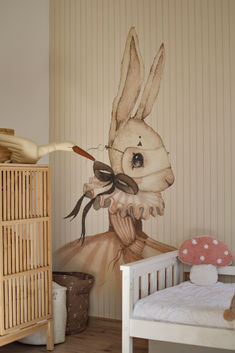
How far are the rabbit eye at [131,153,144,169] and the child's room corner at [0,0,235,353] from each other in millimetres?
16

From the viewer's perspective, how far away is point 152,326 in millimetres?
2559

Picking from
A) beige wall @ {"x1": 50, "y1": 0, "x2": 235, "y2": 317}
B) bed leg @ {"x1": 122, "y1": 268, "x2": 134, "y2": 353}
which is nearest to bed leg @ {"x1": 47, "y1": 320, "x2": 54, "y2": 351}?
beige wall @ {"x1": 50, "y1": 0, "x2": 235, "y2": 317}

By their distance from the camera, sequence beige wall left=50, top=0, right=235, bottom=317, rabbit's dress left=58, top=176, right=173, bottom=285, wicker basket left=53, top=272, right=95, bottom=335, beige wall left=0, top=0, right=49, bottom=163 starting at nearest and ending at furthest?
beige wall left=50, top=0, right=235, bottom=317, wicker basket left=53, top=272, right=95, bottom=335, rabbit's dress left=58, top=176, right=173, bottom=285, beige wall left=0, top=0, right=49, bottom=163

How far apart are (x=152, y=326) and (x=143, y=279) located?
0.36 meters

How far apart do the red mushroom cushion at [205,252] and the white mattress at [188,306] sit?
0.86 ft

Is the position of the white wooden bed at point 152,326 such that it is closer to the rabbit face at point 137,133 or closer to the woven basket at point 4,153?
the rabbit face at point 137,133

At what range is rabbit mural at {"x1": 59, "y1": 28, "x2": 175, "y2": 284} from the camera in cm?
354

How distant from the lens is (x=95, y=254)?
375cm

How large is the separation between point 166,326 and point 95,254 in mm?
1306

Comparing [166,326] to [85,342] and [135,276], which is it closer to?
[135,276]


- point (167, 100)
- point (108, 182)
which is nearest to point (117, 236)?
point (108, 182)

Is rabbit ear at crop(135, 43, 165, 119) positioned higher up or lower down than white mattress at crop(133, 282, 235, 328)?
higher up

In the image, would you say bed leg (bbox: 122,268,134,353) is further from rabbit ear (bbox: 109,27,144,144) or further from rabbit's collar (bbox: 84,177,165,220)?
rabbit ear (bbox: 109,27,144,144)

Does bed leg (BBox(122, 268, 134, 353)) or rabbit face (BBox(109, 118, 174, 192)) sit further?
rabbit face (BBox(109, 118, 174, 192))
